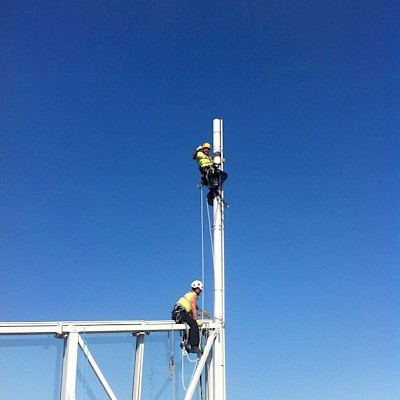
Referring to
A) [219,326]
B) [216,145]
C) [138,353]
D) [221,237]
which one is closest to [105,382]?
[138,353]

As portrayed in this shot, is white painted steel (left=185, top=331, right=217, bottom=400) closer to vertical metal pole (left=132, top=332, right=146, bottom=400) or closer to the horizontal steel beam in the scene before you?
the horizontal steel beam

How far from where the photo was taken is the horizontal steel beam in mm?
15205

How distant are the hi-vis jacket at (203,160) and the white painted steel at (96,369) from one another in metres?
7.23

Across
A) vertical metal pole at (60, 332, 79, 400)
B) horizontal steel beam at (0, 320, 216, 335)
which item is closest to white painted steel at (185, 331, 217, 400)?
horizontal steel beam at (0, 320, 216, 335)

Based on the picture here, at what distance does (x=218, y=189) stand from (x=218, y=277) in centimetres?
299

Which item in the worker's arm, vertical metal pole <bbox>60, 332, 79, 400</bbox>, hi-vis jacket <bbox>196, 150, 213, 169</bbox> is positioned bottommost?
vertical metal pole <bbox>60, 332, 79, 400</bbox>

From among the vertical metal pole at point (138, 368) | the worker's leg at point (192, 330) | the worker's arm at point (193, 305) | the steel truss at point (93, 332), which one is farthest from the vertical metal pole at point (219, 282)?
the vertical metal pole at point (138, 368)

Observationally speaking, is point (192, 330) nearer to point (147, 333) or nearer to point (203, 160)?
point (147, 333)

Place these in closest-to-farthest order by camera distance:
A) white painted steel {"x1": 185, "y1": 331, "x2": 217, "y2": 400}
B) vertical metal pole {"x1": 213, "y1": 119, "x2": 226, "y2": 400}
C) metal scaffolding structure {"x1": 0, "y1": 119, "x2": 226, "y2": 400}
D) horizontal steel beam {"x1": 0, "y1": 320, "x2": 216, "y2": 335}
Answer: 1. horizontal steel beam {"x1": 0, "y1": 320, "x2": 216, "y2": 335}
2. metal scaffolding structure {"x1": 0, "y1": 119, "x2": 226, "y2": 400}
3. white painted steel {"x1": 185, "y1": 331, "x2": 217, "y2": 400}
4. vertical metal pole {"x1": 213, "y1": 119, "x2": 226, "y2": 400}

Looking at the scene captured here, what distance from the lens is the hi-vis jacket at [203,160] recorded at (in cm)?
2030

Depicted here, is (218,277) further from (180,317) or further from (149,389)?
(149,389)

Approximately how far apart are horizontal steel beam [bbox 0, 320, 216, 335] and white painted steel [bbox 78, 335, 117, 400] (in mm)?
364

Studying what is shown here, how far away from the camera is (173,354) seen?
58.3 feet

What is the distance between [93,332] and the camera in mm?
16234
